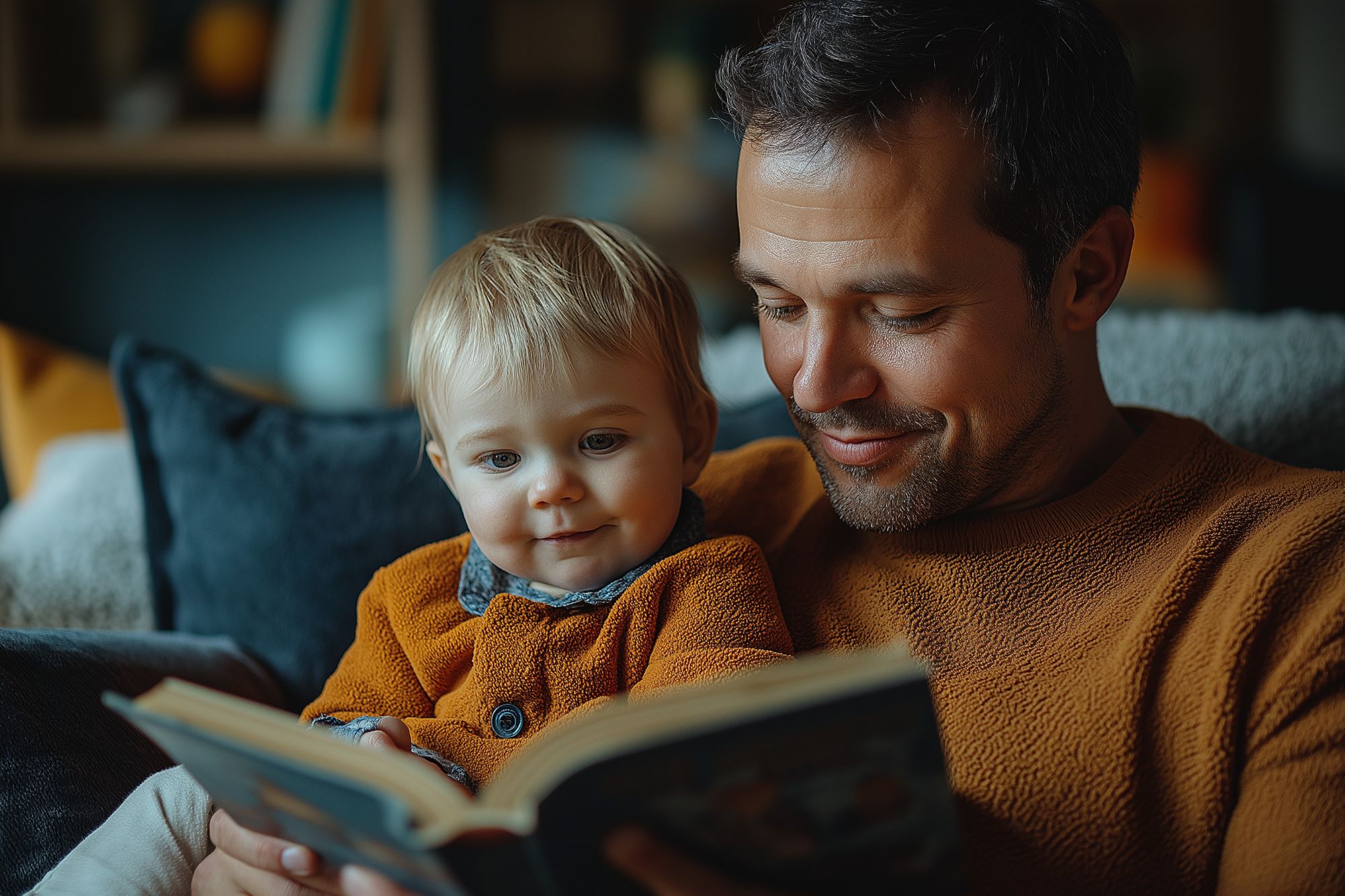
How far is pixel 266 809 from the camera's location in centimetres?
78

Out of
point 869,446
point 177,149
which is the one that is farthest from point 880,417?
point 177,149

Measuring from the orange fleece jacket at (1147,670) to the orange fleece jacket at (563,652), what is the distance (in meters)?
0.12

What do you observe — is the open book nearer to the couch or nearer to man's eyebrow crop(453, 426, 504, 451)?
man's eyebrow crop(453, 426, 504, 451)

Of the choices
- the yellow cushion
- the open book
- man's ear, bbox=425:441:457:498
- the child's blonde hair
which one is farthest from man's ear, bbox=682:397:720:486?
the yellow cushion

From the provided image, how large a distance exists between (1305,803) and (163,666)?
3.43 ft

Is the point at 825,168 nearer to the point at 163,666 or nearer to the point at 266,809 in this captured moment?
the point at 266,809

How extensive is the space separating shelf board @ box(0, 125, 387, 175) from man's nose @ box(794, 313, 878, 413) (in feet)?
5.98

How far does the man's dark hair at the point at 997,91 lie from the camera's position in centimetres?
103

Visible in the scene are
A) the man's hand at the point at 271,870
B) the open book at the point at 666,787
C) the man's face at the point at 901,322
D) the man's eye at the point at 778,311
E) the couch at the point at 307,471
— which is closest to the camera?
the open book at the point at 666,787

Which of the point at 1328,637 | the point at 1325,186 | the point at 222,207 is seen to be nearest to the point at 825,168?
the point at 1328,637

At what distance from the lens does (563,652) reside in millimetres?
1048

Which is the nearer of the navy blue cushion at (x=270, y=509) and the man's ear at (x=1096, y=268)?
the man's ear at (x=1096, y=268)

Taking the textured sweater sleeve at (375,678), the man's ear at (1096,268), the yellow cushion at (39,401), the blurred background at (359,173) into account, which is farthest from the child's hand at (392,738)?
the blurred background at (359,173)

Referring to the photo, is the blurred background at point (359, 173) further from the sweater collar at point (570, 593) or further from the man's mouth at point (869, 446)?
the man's mouth at point (869, 446)
